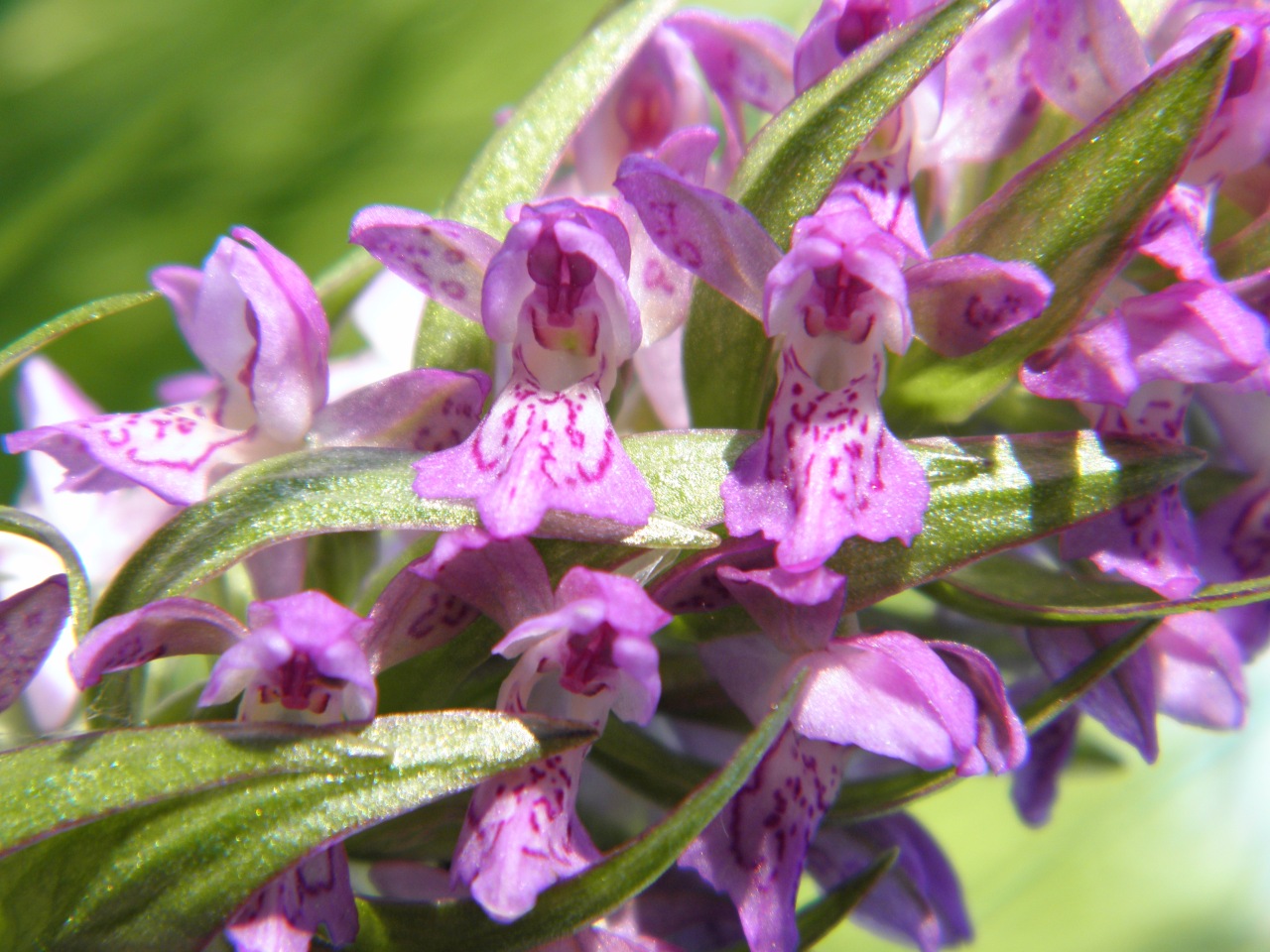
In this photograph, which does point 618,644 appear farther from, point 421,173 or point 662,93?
point 421,173

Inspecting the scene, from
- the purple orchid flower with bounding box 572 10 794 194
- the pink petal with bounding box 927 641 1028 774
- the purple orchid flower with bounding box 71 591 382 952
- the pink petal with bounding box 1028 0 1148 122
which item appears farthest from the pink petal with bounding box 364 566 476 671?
the pink petal with bounding box 1028 0 1148 122

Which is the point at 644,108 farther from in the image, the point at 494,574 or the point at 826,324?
the point at 494,574

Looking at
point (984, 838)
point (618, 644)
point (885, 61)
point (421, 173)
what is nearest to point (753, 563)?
point (618, 644)

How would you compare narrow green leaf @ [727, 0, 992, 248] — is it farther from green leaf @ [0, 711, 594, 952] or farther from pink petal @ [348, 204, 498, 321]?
green leaf @ [0, 711, 594, 952]

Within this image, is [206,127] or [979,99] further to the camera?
[206,127]

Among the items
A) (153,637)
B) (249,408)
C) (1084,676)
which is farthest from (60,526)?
(1084,676)

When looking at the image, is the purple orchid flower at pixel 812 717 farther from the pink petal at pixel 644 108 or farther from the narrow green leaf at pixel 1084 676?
the pink petal at pixel 644 108
